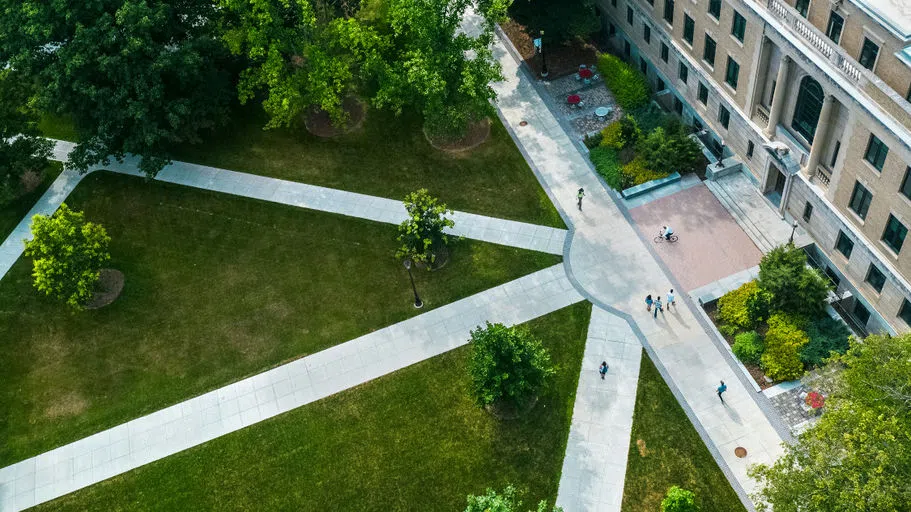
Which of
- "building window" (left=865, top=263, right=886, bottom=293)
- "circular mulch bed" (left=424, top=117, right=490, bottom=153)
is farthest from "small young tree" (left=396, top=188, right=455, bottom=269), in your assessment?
"building window" (left=865, top=263, right=886, bottom=293)

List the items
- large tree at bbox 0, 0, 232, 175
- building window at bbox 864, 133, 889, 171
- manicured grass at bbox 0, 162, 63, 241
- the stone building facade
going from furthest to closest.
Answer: manicured grass at bbox 0, 162, 63, 241 → large tree at bbox 0, 0, 232, 175 → building window at bbox 864, 133, 889, 171 → the stone building facade

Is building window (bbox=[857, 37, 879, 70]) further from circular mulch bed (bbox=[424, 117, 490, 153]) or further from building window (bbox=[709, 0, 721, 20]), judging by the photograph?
circular mulch bed (bbox=[424, 117, 490, 153])

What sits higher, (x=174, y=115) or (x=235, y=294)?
(x=174, y=115)

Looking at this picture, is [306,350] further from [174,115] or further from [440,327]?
[174,115]

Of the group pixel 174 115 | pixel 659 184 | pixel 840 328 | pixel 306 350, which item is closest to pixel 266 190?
pixel 174 115

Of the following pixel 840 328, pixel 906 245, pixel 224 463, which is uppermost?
pixel 906 245

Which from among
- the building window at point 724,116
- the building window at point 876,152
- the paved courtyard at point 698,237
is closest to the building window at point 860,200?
the building window at point 876,152
